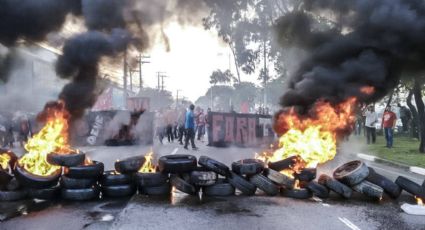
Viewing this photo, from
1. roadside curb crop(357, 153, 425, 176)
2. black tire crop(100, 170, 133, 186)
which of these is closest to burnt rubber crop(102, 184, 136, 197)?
black tire crop(100, 170, 133, 186)

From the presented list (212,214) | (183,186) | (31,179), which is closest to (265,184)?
(183,186)

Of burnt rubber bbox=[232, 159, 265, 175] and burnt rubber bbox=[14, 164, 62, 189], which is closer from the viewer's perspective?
burnt rubber bbox=[14, 164, 62, 189]

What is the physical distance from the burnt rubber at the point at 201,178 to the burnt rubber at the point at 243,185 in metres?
0.47

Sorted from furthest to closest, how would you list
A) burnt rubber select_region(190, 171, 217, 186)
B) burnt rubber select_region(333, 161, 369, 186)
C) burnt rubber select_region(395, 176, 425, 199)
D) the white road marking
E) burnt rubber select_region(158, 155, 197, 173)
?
burnt rubber select_region(158, 155, 197, 173)
burnt rubber select_region(190, 171, 217, 186)
burnt rubber select_region(333, 161, 369, 186)
burnt rubber select_region(395, 176, 425, 199)
the white road marking

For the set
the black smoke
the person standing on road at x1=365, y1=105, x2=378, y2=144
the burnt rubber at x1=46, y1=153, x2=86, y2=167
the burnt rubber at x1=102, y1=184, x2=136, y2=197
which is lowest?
the burnt rubber at x1=102, y1=184, x2=136, y2=197

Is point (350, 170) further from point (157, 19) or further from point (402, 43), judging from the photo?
point (157, 19)

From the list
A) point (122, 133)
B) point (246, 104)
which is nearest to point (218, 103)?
point (246, 104)

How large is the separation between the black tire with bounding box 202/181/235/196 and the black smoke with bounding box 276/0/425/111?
2.75 m

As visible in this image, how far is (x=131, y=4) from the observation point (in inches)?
441

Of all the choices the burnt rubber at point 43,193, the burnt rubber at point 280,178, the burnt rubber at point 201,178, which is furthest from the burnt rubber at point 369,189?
the burnt rubber at point 43,193

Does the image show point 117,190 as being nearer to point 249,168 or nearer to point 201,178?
point 201,178

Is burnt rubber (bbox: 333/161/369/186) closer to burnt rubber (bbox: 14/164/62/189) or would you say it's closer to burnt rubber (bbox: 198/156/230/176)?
burnt rubber (bbox: 198/156/230/176)

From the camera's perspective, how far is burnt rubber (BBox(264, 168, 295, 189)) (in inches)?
330

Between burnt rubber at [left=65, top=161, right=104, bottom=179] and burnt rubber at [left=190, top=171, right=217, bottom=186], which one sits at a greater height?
burnt rubber at [left=65, top=161, right=104, bottom=179]
